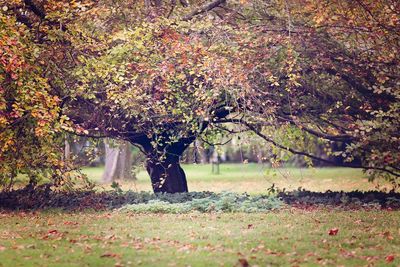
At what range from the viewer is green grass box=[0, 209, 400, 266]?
8.90m

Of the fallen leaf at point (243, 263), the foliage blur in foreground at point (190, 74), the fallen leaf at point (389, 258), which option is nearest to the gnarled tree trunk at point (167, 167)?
the foliage blur in foreground at point (190, 74)

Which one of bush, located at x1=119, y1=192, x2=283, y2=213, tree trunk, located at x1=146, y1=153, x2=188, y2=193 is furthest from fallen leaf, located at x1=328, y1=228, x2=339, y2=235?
tree trunk, located at x1=146, y1=153, x2=188, y2=193

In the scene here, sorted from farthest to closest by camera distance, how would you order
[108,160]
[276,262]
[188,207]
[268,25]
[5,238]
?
[108,160] → [268,25] → [188,207] → [5,238] → [276,262]

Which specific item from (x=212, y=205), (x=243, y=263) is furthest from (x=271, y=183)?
(x=243, y=263)

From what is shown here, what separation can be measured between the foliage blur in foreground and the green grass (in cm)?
208

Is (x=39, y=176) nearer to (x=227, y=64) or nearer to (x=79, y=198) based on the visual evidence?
(x=79, y=198)

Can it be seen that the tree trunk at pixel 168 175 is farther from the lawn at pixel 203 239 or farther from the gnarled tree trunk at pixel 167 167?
the lawn at pixel 203 239

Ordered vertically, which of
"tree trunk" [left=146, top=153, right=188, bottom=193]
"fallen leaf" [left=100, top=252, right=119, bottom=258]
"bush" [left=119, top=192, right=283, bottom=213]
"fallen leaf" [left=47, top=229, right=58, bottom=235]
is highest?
"tree trunk" [left=146, top=153, right=188, bottom=193]

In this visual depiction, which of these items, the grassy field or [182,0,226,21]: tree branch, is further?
the grassy field

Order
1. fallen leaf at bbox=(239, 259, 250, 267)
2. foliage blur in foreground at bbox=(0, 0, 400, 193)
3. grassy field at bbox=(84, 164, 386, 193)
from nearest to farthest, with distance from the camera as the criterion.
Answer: fallen leaf at bbox=(239, 259, 250, 267), foliage blur in foreground at bbox=(0, 0, 400, 193), grassy field at bbox=(84, 164, 386, 193)

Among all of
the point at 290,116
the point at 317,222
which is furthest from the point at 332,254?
the point at 290,116

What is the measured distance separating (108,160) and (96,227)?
84.9ft

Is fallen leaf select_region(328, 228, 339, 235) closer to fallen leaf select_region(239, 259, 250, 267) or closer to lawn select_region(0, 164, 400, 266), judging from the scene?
lawn select_region(0, 164, 400, 266)

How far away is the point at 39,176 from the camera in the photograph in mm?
15852
